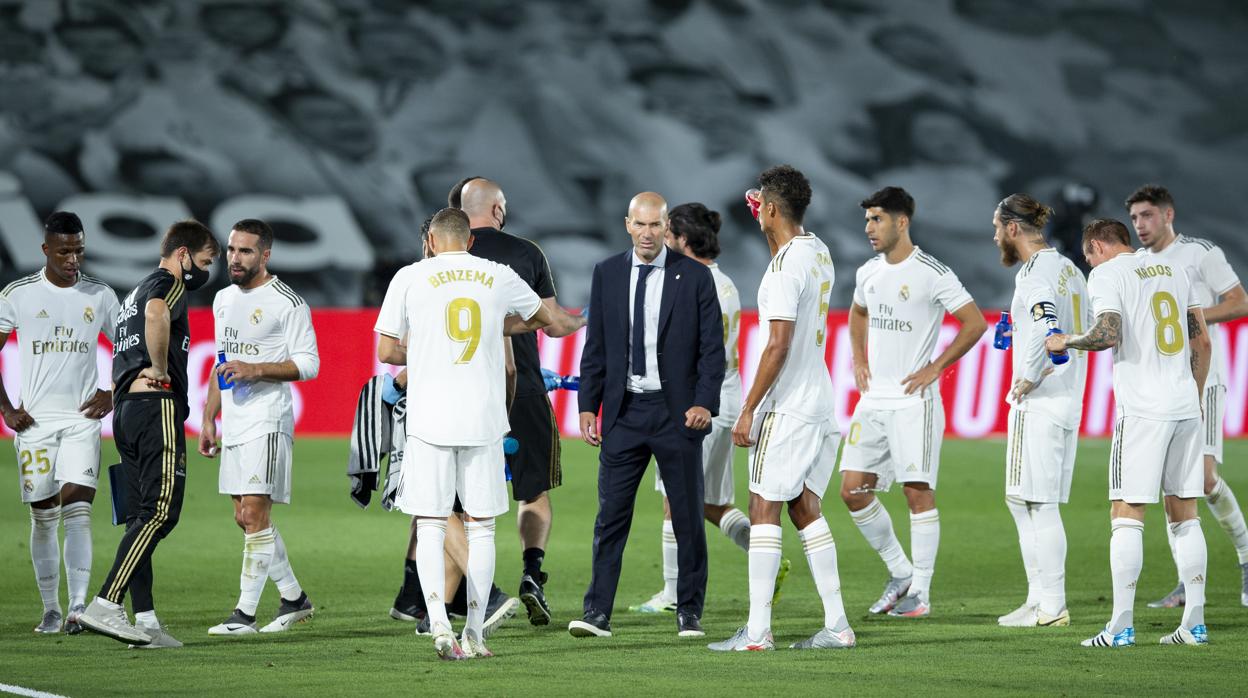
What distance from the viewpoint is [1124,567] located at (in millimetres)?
7305

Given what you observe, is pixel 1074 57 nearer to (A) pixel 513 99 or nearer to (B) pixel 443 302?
(A) pixel 513 99

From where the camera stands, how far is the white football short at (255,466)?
26.2 ft

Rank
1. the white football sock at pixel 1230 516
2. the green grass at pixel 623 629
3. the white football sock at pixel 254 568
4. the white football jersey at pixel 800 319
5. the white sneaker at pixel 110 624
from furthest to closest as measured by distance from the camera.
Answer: the white football sock at pixel 1230 516 < the white football sock at pixel 254 568 < the white football jersey at pixel 800 319 < the white sneaker at pixel 110 624 < the green grass at pixel 623 629

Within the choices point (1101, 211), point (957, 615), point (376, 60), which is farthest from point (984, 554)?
point (376, 60)

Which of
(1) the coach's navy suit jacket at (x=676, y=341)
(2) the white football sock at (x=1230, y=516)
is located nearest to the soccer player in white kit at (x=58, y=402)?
(1) the coach's navy suit jacket at (x=676, y=341)

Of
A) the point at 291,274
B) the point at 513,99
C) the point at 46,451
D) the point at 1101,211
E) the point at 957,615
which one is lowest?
the point at 957,615

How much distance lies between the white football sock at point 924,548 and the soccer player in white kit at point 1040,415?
478 mm

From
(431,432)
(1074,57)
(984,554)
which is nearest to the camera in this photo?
(431,432)

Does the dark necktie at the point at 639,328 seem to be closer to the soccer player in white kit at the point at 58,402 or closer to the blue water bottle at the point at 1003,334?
the blue water bottle at the point at 1003,334

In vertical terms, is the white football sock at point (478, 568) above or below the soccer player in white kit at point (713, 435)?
below

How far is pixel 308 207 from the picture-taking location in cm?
2691

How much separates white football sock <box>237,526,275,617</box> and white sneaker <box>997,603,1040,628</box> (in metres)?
3.65

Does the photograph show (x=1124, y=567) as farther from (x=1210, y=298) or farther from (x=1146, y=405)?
(x=1210, y=298)

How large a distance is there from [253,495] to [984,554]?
5.27 meters
